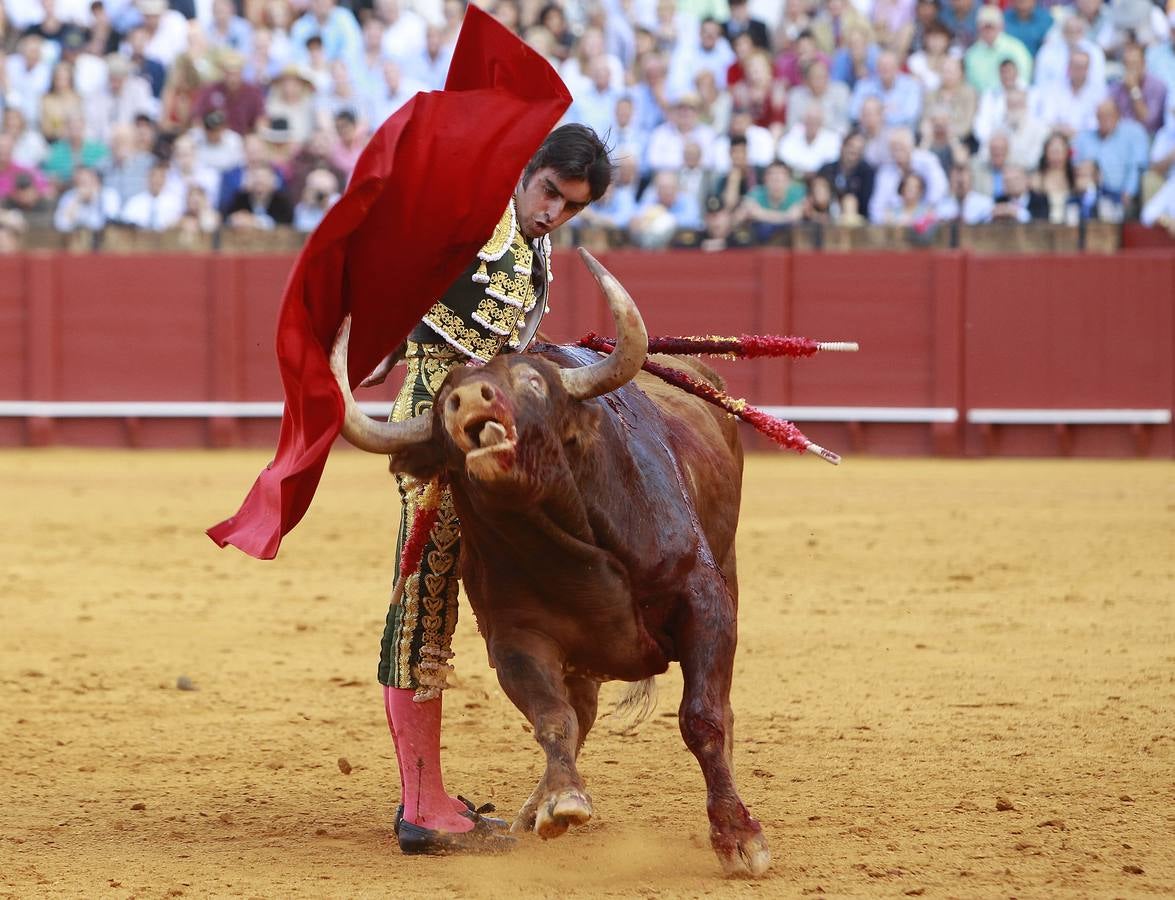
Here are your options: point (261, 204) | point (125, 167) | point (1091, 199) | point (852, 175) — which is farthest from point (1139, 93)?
point (125, 167)

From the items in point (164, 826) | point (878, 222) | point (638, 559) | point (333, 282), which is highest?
point (878, 222)

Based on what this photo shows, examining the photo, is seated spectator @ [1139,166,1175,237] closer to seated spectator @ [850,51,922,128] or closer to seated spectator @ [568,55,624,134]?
seated spectator @ [850,51,922,128]

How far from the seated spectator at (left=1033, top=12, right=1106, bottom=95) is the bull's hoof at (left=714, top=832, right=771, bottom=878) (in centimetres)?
772

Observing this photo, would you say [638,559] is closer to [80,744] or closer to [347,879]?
[347,879]

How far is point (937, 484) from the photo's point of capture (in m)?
9.40

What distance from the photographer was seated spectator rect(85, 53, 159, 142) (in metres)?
11.7

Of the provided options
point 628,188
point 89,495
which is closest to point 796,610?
point 89,495

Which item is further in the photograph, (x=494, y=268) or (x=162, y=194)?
(x=162, y=194)

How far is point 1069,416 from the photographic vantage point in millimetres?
10562

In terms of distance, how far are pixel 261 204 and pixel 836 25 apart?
3.54 m

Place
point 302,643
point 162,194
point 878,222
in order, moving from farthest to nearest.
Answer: point 162,194
point 878,222
point 302,643

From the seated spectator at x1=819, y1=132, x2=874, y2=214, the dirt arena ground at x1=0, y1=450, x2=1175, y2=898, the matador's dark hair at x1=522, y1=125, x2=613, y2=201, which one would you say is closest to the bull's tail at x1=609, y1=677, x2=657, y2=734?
the dirt arena ground at x1=0, y1=450, x2=1175, y2=898

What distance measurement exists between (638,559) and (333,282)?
72 cm

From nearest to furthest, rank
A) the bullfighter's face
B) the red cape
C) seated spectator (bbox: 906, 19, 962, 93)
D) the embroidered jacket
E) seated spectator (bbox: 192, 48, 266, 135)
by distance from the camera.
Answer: the bullfighter's face → the red cape → the embroidered jacket → seated spectator (bbox: 906, 19, 962, 93) → seated spectator (bbox: 192, 48, 266, 135)
